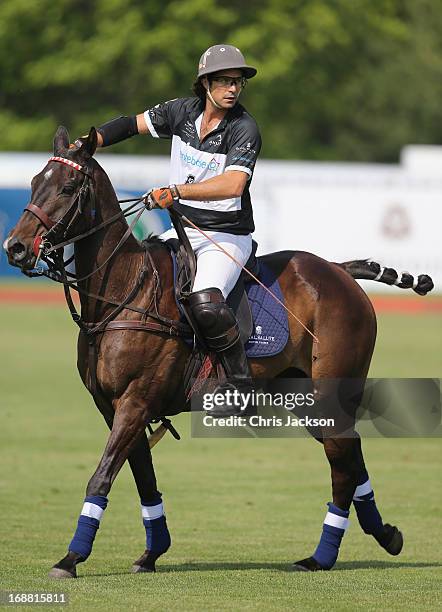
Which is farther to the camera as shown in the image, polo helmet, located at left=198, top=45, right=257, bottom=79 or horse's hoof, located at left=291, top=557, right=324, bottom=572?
horse's hoof, located at left=291, top=557, right=324, bottom=572

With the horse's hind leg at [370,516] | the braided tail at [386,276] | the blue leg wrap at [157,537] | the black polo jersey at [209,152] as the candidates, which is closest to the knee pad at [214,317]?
the black polo jersey at [209,152]

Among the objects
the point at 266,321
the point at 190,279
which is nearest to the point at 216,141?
the point at 190,279

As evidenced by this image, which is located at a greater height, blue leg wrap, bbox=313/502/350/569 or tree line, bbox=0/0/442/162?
blue leg wrap, bbox=313/502/350/569

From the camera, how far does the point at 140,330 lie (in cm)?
705

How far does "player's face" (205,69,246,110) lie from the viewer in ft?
23.5

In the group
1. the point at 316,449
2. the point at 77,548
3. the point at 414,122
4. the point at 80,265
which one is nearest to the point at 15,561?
A: the point at 77,548

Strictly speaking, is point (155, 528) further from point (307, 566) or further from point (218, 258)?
point (218, 258)

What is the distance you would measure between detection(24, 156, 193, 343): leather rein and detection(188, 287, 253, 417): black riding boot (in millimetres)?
182

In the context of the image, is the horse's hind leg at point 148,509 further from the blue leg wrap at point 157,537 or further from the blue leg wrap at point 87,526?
the blue leg wrap at point 87,526

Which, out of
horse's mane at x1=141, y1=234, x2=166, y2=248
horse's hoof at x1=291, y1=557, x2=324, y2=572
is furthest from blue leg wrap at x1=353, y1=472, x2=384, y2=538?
horse's mane at x1=141, y1=234, x2=166, y2=248

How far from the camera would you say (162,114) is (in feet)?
24.4

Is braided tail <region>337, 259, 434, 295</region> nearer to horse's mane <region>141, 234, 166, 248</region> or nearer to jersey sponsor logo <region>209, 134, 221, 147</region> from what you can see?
horse's mane <region>141, 234, 166, 248</region>

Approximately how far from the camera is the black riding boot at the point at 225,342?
7.02 meters

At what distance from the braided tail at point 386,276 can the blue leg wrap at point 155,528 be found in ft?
6.34
